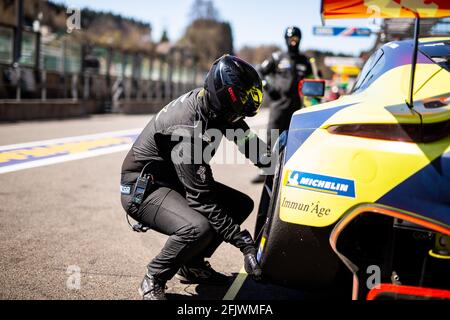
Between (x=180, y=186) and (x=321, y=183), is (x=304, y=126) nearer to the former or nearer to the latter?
(x=321, y=183)

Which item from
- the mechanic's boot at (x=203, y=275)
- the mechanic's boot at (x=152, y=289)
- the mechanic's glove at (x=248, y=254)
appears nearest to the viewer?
the mechanic's glove at (x=248, y=254)

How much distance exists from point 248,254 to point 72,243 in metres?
1.97

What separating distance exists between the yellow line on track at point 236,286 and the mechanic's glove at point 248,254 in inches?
25.2

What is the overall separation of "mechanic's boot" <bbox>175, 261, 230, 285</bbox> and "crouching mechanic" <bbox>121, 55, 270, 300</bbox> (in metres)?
0.42

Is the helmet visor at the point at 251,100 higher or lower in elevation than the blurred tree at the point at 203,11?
lower

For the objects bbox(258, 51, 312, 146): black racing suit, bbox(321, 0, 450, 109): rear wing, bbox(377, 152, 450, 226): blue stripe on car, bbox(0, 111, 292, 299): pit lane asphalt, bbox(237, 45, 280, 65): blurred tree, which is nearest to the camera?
bbox(377, 152, 450, 226): blue stripe on car

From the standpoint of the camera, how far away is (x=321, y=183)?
1951mm

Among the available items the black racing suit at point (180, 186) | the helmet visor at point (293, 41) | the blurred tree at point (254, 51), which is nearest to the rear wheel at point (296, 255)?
the black racing suit at point (180, 186)

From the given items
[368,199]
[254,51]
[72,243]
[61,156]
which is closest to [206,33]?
[254,51]

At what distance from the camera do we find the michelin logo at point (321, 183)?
1.90 metres

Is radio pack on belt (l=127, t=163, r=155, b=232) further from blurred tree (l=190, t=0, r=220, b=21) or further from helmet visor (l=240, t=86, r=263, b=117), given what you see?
blurred tree (l=190, t=0, r=220, b=21)

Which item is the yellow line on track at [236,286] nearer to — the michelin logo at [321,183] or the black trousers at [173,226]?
the black trousers at [173,226]

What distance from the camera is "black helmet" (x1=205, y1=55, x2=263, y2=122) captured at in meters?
2.64

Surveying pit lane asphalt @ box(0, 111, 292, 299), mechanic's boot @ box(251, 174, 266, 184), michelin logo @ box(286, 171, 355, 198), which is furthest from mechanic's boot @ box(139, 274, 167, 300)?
mechanic's boot @ box(251, 174, 266, 184)
